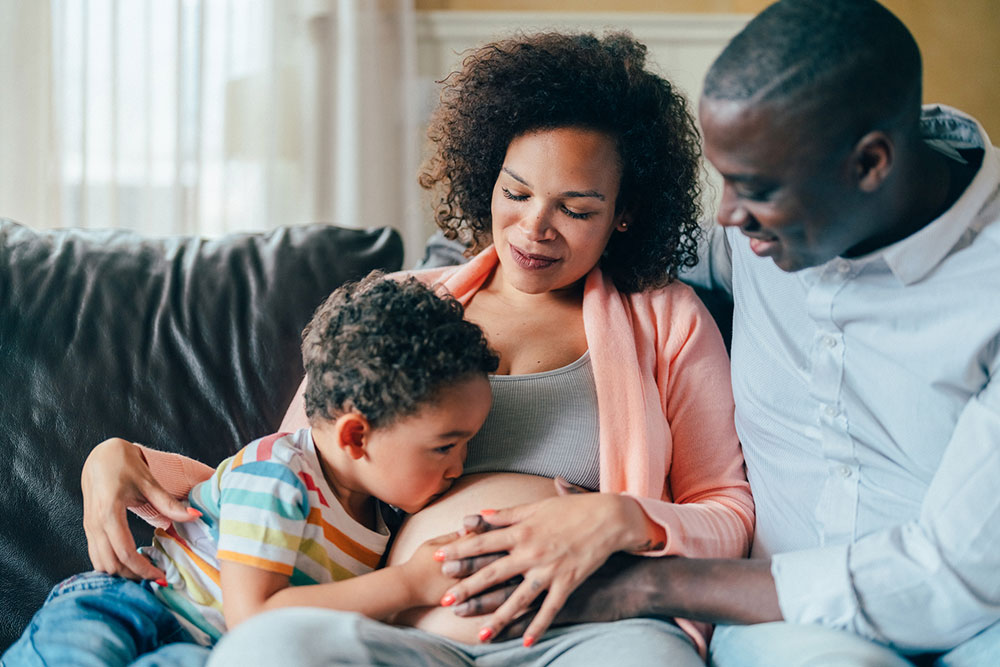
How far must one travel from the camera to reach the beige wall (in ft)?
8.48

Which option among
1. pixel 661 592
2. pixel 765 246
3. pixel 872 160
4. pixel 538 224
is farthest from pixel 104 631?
pixel 872 160

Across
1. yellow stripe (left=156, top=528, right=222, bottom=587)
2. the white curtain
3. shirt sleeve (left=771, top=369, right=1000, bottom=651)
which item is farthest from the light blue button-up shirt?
the white curtain

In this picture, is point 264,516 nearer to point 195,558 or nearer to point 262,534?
point 262,534

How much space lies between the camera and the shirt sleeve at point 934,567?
0.93 meters

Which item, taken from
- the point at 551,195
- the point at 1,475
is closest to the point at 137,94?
the point at 1,475

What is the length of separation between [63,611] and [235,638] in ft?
1.37

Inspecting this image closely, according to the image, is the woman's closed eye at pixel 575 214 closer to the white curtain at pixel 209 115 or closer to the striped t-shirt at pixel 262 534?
the striped t-shirt at pixel 262 534

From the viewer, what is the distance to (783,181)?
0.94 m

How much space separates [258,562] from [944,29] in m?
2.49

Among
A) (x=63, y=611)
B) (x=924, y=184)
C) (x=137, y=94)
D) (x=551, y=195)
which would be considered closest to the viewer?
(x=924, y=184)

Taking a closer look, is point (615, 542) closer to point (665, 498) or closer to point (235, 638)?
point (665, 498)

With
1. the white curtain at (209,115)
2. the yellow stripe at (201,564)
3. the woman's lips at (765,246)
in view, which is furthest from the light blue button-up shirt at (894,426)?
the white curtain at (209,115)

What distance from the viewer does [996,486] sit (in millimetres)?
918

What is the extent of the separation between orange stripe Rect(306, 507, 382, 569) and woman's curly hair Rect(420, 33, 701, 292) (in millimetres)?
611
